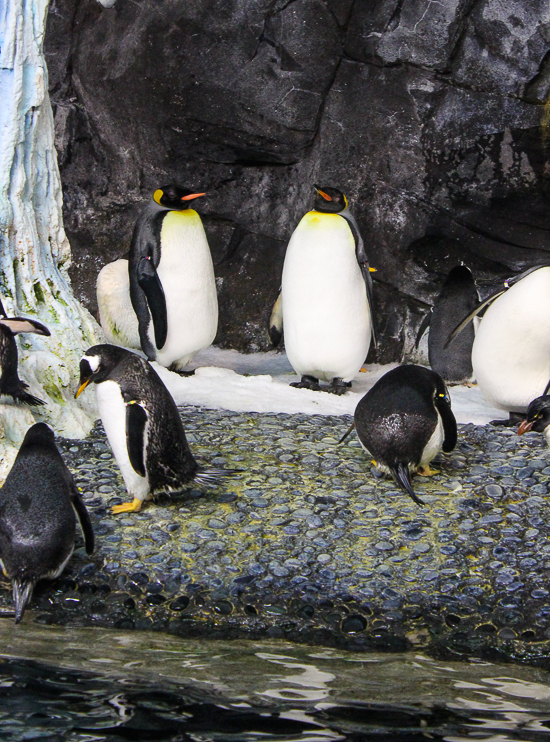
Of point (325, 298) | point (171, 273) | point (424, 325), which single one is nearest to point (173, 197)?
point (171, 273)

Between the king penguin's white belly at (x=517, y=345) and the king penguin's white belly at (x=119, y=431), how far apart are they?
8.03 ft

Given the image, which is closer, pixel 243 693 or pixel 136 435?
pixel 243 693

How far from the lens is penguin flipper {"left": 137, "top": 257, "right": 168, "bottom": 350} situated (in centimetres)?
616

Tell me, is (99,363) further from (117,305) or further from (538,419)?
(117,305)

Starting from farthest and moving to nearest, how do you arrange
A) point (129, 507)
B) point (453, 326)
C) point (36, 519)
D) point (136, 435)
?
point (453, 326)
point (129, 507)
point (136, 435)
point (36, 519)

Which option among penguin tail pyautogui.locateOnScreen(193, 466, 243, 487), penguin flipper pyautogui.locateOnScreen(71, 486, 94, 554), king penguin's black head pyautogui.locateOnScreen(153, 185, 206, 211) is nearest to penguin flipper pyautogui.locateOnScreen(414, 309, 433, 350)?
king penguin's black head pyautogui.locateOnScreen(153, 185, 206, 211)

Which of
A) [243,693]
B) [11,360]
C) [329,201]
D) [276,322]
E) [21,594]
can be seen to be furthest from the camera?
[276,322]

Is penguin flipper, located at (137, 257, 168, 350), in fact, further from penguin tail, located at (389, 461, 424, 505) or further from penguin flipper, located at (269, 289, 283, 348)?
penguin tail, located at (389, 461, 424, 505)

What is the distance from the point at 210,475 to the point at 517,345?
2164mm

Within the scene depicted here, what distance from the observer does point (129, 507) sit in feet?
12.5

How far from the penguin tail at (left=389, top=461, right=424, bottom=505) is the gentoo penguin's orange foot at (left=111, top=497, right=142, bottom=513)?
3.64 feet

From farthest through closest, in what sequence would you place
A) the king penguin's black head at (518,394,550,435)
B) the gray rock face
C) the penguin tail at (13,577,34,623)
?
the gray rock face
the king penguin's black head at (518,394,550,435)
the penguin tail at (13,577,34,623)

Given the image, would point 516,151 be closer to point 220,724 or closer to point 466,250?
point 466,250

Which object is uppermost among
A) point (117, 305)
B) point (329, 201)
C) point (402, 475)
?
point (329, 201)
